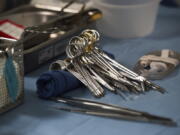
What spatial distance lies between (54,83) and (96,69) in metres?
0.12

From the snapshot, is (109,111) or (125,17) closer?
(109,111)

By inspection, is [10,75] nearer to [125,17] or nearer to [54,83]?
[54,83]

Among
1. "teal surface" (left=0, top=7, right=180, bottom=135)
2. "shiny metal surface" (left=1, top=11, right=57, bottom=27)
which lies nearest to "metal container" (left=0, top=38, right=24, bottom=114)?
"teal surface" (left=0, top=7, right=180, bottom=135)

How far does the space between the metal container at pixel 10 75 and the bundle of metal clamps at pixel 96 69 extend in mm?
124

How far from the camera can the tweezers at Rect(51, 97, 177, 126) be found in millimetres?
753

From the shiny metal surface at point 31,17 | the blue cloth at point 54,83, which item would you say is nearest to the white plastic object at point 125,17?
the shiny metal surface at point 31,17

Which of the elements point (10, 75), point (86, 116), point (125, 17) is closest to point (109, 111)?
point (86, 116)

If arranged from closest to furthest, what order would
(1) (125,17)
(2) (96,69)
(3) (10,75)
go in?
(3) (10,75)
(2) (96,69)
(1) (125,17)

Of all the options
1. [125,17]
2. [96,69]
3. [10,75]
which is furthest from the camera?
[125,17]

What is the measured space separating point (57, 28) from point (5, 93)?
298 millimetres

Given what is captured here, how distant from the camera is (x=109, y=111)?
2.55 feet

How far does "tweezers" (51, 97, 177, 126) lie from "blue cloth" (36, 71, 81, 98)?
0.06ft

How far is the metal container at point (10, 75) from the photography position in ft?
2.47

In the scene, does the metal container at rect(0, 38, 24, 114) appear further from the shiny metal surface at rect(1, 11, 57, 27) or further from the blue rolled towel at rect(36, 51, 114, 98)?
the shiny metal surface at rect(1, 11, 57, 27)
